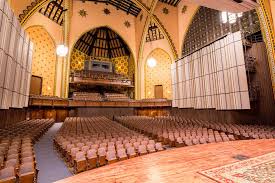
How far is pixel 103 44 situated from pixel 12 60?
45.1 ft

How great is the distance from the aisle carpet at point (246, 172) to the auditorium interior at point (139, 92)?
→ 0.02m

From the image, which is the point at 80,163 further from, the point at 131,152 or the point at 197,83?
the point at 197,83

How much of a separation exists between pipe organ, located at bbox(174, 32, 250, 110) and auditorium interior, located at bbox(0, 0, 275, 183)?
62 mm

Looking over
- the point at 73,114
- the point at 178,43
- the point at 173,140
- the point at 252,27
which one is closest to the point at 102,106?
the point at 73,114

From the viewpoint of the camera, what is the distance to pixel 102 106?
15312mm

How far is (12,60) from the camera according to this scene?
272 inches

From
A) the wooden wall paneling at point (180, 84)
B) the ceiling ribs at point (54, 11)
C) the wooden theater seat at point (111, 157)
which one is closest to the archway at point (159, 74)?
the wooden wall paneling at point (180, 84)

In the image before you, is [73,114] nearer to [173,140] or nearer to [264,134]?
[173,140]

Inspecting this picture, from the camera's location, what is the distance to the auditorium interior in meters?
3.51

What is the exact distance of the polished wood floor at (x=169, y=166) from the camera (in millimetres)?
2730

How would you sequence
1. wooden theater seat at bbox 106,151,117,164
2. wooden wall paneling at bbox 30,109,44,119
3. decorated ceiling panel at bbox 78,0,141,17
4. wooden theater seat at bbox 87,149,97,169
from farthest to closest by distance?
decorated ceiling panel at bbox 78,0,141,17, wooden wall paneling at bbox 30,109,44,119, wooden theater seat at bbox 106,151,117,164, wooden theater seat at bbox 87,149,97,169

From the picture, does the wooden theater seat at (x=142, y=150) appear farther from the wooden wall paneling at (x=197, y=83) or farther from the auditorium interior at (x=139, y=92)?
the wooden wall paneling at (x=197, y=83)

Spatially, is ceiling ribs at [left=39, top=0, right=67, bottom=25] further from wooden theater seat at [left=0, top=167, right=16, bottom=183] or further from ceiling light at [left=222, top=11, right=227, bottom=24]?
wooden theater seat at [left=0, top=167, right=16, bottom=183]

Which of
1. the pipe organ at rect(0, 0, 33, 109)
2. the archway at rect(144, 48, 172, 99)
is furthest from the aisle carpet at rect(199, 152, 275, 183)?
Result: the archway at rect(144, 48, 172, 99)
